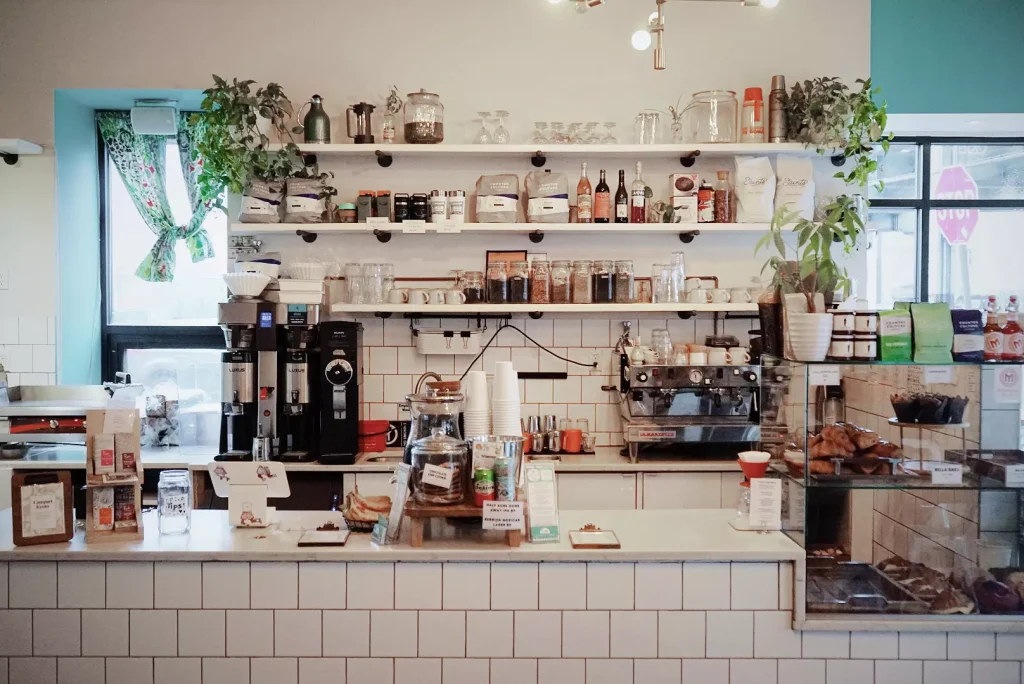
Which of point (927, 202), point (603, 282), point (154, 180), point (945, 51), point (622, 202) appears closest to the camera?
point (603, 282)

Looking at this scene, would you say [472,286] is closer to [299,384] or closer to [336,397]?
[336,397]

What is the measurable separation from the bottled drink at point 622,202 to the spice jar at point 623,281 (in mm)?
244

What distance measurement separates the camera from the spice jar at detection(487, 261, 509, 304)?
3945 millimetres

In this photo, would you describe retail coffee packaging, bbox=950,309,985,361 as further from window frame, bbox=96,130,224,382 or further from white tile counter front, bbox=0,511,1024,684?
window frame, bbox=96,130,224,382

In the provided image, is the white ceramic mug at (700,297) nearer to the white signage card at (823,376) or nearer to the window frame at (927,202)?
the window frame at (927,202)

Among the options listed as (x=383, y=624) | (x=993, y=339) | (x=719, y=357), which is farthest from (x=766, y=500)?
(x=719, y=357)

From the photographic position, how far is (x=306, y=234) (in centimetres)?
414

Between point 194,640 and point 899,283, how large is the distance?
4362mm

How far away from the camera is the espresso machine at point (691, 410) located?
3695 millimetres

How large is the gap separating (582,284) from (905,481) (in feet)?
6.88

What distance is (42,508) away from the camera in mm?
2107

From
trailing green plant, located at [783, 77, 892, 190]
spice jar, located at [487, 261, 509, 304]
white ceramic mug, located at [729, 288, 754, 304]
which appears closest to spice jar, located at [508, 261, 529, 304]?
spice jar, located at [487, 261, 509, 304]

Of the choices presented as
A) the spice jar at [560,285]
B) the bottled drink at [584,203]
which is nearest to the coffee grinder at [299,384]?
the spice jar at [560,285]

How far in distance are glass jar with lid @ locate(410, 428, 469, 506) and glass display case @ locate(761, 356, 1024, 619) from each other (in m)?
0.94
